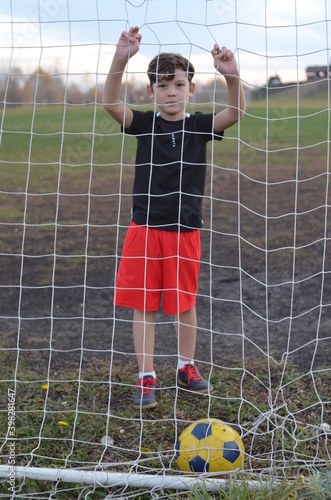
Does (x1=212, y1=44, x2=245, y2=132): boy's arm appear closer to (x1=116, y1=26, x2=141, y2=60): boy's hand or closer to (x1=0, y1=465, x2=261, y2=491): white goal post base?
(x1=116, y1=26, x2=141, y2=60): boy's hand

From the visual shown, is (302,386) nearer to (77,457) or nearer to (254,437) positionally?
(254,437)

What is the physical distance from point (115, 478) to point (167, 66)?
1.92 meters

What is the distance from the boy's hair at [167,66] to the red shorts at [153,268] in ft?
2.45

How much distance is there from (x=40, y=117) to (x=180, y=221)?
17607mm

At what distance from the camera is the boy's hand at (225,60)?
9.86ft

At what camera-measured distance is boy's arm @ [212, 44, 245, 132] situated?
3.01m

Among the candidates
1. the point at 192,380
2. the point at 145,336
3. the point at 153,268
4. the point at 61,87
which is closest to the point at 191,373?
the point at 192,380

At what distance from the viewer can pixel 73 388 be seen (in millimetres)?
3420

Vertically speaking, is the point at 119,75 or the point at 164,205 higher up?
the point at 119,75

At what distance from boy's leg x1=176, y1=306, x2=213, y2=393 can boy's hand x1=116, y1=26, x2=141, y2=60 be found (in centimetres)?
130

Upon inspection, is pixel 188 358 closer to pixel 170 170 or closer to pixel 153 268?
pixel 153 268

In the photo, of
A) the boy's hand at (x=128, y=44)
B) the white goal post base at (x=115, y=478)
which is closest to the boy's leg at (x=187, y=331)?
the white goal post base at (x=115, y=478)

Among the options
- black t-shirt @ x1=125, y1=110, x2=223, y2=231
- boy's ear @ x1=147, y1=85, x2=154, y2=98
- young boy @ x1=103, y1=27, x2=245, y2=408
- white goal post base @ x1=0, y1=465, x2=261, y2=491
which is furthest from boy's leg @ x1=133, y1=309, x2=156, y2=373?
boy's ear @ x1=147, y1=85, x2=154, y2=98

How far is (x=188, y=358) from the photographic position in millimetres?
3365
